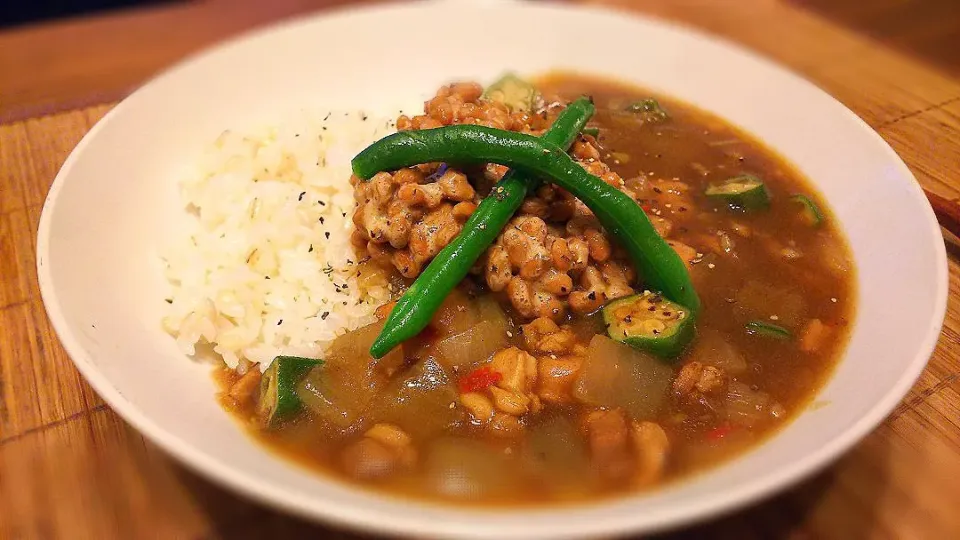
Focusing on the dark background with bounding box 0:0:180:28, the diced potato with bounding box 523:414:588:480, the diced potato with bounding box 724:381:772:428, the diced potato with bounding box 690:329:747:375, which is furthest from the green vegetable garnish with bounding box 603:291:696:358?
the dark background with bounding box 0:0:180:28

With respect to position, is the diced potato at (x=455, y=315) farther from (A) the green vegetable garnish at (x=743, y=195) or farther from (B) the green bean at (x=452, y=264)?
(A) the green vegetable garnish at (x=743, y=195)

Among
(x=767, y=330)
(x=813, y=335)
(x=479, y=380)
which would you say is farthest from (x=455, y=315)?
(x=813, y=335)

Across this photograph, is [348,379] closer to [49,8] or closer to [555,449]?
[555,449]

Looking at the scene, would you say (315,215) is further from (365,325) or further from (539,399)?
(539,399)

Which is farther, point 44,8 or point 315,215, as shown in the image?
point 44,8

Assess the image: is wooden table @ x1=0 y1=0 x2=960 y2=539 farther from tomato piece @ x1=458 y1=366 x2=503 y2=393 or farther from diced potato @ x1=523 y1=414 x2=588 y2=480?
tomato piece @ x1=458 y1=366 x2=503 y2=393

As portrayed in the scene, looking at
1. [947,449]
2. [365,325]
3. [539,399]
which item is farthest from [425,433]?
[947,449]

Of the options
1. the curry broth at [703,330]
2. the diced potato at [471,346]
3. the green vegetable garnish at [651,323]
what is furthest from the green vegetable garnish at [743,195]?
the diced potato at [471,346]
